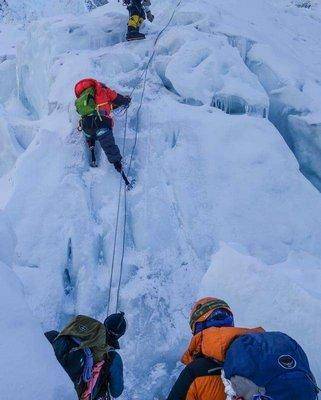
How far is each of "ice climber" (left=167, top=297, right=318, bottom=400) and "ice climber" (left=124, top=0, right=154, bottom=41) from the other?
668cm

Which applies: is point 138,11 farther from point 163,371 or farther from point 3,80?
point 163,371

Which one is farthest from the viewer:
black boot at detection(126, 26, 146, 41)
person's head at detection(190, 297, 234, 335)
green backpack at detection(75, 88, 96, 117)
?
black boot at detection(126, 26, 146, 41)

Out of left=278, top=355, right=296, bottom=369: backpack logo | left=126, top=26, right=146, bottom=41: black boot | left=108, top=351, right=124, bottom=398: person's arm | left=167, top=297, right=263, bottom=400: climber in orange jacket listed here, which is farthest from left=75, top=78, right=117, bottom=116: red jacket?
left=278, top=355, right=296, bottom=369: backpack logo

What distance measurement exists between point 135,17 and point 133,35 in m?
0.40

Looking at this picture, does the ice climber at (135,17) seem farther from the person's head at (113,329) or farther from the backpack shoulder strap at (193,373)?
the backpack shoulder strap at (193,373)

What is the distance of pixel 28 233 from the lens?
488 cm

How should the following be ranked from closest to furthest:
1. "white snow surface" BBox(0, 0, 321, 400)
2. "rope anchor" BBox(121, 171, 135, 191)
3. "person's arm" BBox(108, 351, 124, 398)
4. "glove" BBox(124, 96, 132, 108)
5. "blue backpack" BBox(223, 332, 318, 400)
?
"blue backpack" BBox(223, 332, 318, 400), "person's arm" BBox(108, 351, 124, 398), "white snow surface" BBox(0, 0, 321, 400), "rope anchor" BBox(121, 171, 135, 191), "glove" BBox(124, 96, 132, 108)

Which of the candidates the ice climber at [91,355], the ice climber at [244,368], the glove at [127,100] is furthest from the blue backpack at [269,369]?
the glove at [127,100]

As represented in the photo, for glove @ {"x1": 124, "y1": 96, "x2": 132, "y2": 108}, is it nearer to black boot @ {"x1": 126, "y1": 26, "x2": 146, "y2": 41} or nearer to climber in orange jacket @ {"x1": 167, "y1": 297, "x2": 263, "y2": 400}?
black boot @ {"x1": 126, "y1": 26, "x2": 146, "y2": 41}

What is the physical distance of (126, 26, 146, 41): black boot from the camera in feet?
25.7

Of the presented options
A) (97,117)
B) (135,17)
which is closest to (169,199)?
(97,117)

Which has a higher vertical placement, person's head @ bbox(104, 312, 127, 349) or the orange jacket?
the orange jacket

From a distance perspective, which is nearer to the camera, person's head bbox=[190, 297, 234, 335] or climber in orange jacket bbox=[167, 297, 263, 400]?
climber in orange jacket bbox=[167, 297, 263, 400]

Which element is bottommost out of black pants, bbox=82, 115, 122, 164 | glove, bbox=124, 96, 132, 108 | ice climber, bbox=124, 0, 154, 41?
black pants, bbox=82, 115, 122, 164
